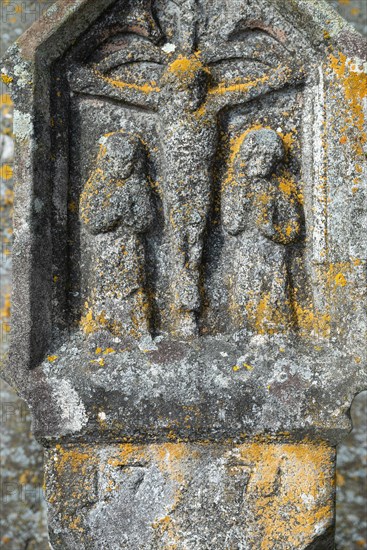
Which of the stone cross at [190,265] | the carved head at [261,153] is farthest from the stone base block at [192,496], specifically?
the carved head at [261,153]

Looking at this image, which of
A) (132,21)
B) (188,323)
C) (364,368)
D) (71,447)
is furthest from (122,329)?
(132,21)

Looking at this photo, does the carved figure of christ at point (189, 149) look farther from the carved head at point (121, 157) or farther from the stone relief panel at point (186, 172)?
the carved head at point (121, 157)

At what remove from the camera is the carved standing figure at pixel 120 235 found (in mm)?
2865

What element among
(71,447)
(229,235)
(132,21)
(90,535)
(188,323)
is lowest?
(90,535)

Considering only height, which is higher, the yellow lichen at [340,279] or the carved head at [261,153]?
the carved head at [261,153]

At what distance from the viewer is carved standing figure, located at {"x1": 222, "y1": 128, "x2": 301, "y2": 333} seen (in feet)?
9.34

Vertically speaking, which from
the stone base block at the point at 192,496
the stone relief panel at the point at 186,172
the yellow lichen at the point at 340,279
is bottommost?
the stone base block at the point at 192,496

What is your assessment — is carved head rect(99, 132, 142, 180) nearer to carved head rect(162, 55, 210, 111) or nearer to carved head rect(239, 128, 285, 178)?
carved head rect(162, 55, 210, 111)

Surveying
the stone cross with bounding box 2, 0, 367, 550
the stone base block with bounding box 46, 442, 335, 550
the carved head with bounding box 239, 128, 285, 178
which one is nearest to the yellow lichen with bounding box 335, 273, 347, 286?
the stone cross with bounding box 2, 0, 367, 550

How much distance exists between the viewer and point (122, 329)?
2.87 meters

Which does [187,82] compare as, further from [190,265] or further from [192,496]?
[192,496]

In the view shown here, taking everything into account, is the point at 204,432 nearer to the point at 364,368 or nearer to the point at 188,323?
the point at 188,323

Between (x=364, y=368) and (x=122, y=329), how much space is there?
850 mm

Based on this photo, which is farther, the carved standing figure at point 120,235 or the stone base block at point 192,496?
the carved standing figure at point 120,235
